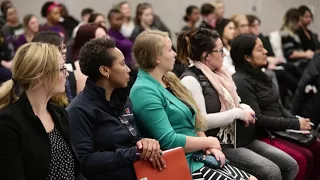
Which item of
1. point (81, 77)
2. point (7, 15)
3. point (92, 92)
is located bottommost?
point (7, 15)

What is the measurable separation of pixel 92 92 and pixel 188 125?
724mm

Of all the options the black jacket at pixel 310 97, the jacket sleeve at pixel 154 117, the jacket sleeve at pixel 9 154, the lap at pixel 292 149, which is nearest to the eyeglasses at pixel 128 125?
the jacket sleeve at pixel 154 117

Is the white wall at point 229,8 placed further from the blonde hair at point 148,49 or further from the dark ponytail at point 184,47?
the blonde hair at point 148,49

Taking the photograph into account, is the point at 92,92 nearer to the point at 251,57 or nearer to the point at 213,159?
the point at 213,159

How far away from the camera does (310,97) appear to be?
526 cm

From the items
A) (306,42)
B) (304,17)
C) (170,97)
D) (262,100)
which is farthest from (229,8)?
(170,97)

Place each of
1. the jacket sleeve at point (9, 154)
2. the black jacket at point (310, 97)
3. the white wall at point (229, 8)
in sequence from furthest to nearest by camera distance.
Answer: the white wall at point (229, 8)
the black jacket at point (310, 97)
the jacket sleeve at point (9, 154)

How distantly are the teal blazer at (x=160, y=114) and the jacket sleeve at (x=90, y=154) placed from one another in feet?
1.22

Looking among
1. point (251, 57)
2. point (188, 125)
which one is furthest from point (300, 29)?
point (188, 125)

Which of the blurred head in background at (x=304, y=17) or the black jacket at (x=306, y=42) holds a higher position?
the blurred head in background at (x=304, y=17)

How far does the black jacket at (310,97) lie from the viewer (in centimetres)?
512

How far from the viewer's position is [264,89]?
3926mm

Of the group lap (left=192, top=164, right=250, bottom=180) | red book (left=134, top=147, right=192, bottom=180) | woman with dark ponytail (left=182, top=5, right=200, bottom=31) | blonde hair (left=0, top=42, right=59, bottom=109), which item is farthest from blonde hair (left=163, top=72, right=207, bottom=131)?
woman with dark ponytail (left=182, top=5, right=200, bottom=31)

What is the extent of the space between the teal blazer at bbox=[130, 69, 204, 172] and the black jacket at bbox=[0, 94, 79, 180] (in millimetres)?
762
